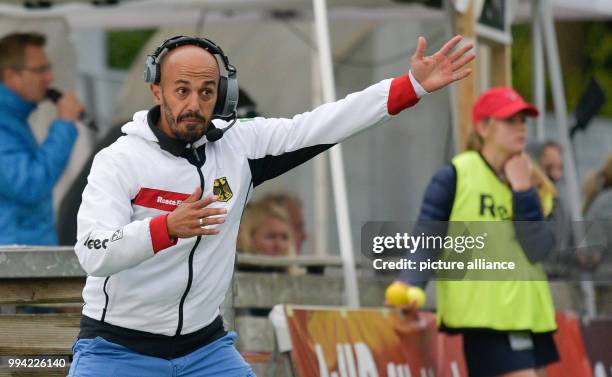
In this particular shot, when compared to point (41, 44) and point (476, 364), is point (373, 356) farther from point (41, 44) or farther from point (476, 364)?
point (41, 44)

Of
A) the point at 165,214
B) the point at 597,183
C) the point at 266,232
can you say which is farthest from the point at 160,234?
the point at 597,183

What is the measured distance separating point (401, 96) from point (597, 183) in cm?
693

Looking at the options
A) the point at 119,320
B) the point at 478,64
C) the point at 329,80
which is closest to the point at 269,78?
the point at 478,64

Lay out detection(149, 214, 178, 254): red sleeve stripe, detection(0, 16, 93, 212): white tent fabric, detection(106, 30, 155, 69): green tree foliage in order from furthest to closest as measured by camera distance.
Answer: detection(106, 30, 155, 69): green tree foliage
detection(0, 16, 93, 212): white tent fabric
detection(149, 214, 178, 254): red sleeve stripe

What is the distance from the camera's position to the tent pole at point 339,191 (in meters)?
8.75

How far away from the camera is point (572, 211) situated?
464 inches

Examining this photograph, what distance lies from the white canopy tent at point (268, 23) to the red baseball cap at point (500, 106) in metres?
2.99

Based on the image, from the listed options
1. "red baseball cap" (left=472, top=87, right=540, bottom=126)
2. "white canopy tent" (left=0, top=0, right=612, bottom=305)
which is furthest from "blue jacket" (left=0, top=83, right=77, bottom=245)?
"white canopy tent" (left=0, top=0, right=612, bottom=305)

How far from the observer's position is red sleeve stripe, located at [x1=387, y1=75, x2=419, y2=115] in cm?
518

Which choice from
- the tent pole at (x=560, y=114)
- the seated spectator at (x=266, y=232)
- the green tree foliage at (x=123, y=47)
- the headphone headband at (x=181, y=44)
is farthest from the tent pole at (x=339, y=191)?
the green tree foliage at (x=123, y=47)

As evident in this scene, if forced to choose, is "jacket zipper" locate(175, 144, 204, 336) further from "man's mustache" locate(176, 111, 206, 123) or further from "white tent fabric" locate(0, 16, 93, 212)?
"white tent fabric" locate(0, 16, 93, 212)

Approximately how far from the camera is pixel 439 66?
5191mm

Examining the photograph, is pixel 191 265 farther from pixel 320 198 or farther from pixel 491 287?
pixel 320 198

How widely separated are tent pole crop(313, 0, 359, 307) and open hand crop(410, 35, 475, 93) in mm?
3605
